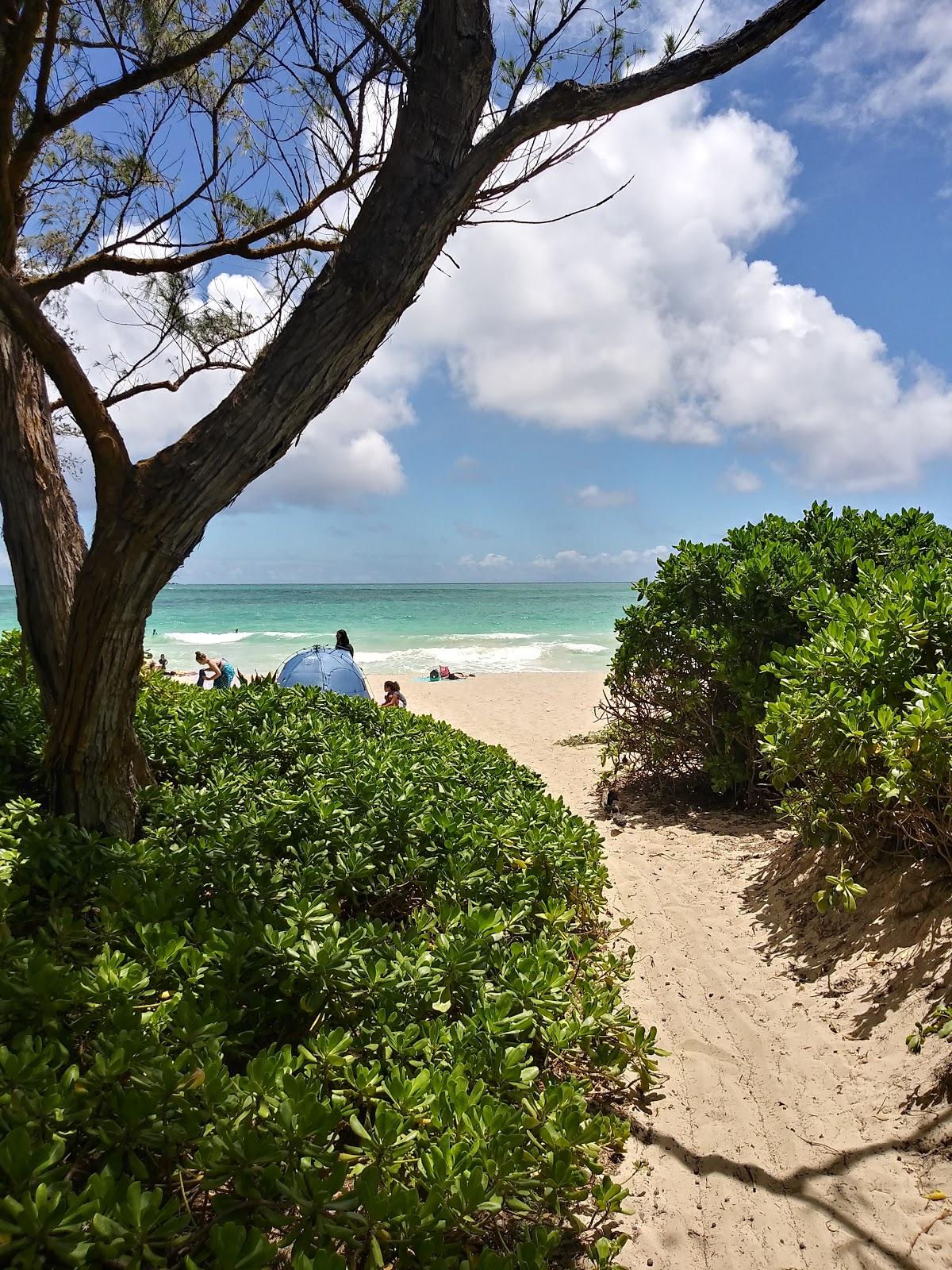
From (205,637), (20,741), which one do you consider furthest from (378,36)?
(205,637)

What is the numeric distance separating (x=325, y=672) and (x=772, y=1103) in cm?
830

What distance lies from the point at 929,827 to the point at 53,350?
444cm

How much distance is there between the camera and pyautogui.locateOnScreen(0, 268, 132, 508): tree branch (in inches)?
115

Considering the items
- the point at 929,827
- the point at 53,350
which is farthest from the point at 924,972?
the point at 53,350

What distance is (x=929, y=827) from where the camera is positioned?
352 centimetres

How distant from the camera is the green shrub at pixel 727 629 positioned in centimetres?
570

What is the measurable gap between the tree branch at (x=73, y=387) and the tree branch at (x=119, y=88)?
6.66 ft

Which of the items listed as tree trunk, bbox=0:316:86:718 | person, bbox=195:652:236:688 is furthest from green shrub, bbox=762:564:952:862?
person, bbox=195:652:236:688

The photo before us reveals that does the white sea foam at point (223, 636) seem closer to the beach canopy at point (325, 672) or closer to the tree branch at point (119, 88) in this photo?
the beach canopy at point (325, 672)

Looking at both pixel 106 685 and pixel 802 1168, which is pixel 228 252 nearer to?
pixel 106 685

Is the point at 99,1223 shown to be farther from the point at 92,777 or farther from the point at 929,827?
the point at 929,827

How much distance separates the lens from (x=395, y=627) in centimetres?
4678

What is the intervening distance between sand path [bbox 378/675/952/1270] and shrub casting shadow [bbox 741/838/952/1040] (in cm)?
1

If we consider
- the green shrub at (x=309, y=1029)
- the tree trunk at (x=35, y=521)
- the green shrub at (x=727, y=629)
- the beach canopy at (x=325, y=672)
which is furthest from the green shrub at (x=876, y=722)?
the beach canopy at (x=325, y=672)
